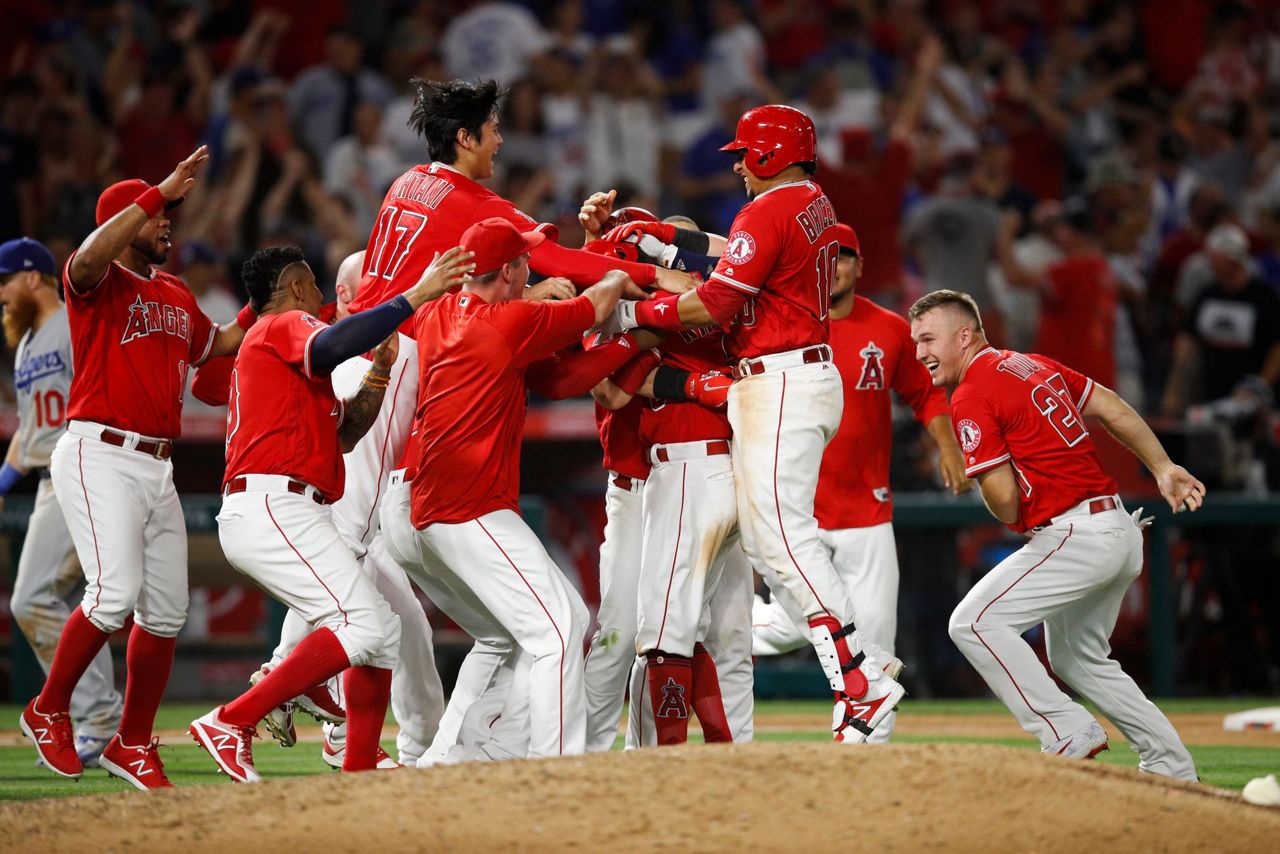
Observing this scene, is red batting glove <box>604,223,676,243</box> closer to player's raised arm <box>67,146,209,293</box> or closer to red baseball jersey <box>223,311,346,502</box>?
red baseball jersey <box>223,311,346,502</box>

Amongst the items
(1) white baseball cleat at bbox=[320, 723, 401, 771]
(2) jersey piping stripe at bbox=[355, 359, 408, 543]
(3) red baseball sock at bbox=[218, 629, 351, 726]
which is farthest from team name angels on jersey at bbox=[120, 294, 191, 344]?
(1) white baseball cleat at bbox=[320, 723, 401, 771]

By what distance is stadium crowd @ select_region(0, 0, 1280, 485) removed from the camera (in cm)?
1147

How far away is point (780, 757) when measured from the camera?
14.2ft

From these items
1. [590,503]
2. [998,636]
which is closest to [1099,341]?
[590,503]

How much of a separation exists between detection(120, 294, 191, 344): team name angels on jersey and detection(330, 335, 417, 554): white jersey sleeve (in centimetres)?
72

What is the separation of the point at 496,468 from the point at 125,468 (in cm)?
158

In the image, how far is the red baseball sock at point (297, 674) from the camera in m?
5.12

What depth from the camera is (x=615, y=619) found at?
581 cm

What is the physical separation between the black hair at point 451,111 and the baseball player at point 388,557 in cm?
75

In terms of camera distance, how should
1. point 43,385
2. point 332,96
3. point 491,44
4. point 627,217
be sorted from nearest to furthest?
point 627,217 → point 43,385 → point 332,96 → point 491,44

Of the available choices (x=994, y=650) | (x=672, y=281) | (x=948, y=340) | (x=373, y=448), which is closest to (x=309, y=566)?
(x=373, y=448)

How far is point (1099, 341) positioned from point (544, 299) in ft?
22.1

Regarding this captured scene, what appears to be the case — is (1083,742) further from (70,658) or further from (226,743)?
(70,658)

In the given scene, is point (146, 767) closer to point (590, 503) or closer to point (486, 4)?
point (590, 503)
